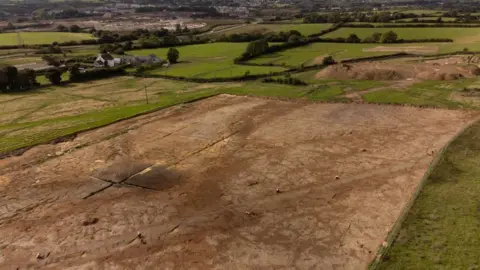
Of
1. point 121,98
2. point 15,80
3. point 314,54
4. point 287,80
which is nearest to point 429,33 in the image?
point 314,54

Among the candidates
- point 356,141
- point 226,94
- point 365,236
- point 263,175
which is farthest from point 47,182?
point 226,94

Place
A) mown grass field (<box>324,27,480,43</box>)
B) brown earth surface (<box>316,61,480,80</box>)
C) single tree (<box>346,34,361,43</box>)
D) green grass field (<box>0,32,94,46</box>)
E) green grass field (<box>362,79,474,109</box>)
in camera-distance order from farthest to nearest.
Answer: green grass field (<box>0,32,94,46</box>)
single tree (<box>346,34,361,43</box>)
mown grass field (<box>324,27,480,43</box>)
brown earth surface (<box>316,61,480,80</box>)
green grass field (<box>362,79,474,109</box>)

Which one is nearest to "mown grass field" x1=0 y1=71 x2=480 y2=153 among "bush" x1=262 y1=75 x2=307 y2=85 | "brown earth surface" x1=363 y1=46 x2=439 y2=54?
"bush" x1=262 y1=75 x2=307 y2=85

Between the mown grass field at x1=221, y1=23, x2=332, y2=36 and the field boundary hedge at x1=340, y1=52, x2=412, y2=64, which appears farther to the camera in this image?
the mown grass field at x1=221, y1=23, x2=332, y2=36

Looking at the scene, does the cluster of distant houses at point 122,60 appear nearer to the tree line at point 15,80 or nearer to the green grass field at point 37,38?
the tree line at point 15,80

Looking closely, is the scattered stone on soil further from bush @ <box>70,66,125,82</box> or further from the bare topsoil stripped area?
bush @ <box>70,66,125,82</box>

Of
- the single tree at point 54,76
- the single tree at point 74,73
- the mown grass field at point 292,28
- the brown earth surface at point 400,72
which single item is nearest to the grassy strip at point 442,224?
the brown earth surface at point 400,72
